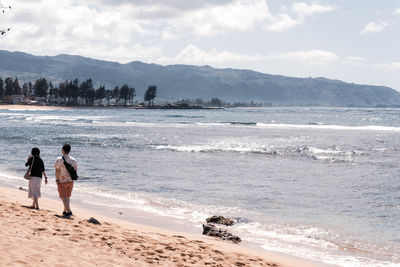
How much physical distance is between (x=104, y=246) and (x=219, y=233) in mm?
3165

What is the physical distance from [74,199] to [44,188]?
2271mm

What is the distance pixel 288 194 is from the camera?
54.1 feet

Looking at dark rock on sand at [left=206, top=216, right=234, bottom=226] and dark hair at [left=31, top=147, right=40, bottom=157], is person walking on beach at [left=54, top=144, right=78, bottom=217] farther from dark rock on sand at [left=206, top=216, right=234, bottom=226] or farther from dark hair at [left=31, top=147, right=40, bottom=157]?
dark rock on sand at [left=206, top=216, right=234, bottom=226]

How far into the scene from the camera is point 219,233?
10.7 m

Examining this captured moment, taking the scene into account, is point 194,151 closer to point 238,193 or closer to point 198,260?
point 238,193

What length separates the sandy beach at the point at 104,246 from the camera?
7.53 meters

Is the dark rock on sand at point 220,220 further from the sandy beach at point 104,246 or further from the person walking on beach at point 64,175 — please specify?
the person walking on beach at point 64,175

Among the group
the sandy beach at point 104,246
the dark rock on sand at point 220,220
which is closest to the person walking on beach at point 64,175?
the sandy beach at point 104,246

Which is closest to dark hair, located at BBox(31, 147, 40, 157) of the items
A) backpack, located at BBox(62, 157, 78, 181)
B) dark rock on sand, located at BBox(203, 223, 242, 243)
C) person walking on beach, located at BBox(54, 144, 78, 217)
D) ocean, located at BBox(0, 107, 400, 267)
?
person walking on beach, located at BBox(54, 144, 78, 217)

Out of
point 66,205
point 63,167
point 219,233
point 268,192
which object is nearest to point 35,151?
point 63,167

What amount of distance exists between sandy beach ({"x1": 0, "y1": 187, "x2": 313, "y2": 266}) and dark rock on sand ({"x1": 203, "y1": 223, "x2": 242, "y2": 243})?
38 centimetres

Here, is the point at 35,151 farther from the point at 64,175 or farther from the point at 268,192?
the point at 268,192

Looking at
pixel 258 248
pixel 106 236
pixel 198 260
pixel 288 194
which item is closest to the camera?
pixel 198 260

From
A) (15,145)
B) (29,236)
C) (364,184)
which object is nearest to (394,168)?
(364,184)
